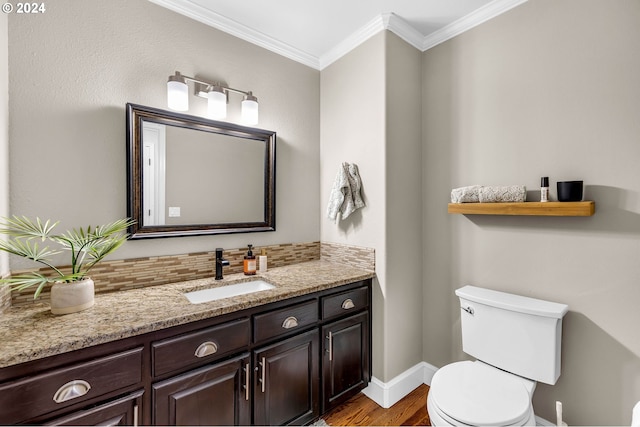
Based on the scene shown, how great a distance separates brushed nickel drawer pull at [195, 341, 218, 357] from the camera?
124 centimetres

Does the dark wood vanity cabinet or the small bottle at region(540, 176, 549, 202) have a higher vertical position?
the small bottle at region(540, 176, 549, 202)

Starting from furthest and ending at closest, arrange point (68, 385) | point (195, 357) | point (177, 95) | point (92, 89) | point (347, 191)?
point (347, 191) < point (177, 95) < point (92, 89) < point (195, 357) < point (68, 385)

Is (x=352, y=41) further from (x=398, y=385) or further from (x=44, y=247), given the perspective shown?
(x=398, y=385)

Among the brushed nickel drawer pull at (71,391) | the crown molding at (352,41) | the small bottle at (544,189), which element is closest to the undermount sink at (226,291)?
the brushed nickel drawer pull at (71,391)

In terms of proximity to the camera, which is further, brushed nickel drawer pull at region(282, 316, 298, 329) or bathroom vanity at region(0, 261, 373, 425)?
brushed nickel drawer pull at region(282, 316, 298, 329)

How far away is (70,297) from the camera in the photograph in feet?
3.89

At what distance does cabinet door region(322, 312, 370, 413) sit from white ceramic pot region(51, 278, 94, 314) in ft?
3.82

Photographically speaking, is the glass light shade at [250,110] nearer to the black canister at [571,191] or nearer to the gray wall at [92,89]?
the gray wall at [92,89]

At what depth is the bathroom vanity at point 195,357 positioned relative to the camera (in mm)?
956

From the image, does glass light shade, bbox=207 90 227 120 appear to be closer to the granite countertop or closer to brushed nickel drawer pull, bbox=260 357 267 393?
Result: the granite countertop

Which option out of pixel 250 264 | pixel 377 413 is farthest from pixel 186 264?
pixel 377 413

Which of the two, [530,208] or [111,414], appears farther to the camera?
[530,208]

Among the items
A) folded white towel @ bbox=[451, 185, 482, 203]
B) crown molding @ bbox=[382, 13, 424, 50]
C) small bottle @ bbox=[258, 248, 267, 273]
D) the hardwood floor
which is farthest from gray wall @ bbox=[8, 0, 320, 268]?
folded white towel @ bbox=[451, 185, 482, 203]

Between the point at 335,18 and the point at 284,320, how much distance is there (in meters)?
1.91
